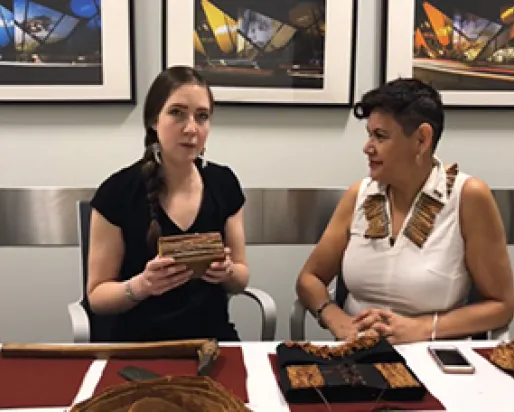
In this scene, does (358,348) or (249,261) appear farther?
(249,261)

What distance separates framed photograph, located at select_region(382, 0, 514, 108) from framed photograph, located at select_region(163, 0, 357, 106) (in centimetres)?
20

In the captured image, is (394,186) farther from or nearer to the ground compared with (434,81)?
nearer to the ground

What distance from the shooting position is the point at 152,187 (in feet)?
5.72

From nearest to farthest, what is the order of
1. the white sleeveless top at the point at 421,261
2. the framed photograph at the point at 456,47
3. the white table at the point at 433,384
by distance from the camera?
the white table at the point at 433,384 < the white sleeveless top at the point at 421,261 < the framed photograph at the point at 456,47

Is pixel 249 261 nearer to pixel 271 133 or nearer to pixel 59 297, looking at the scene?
pixel 271 133

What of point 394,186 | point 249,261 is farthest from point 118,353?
point 249,261

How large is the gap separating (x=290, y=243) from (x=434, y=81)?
0.96 m

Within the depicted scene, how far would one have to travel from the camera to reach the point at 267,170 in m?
2.59

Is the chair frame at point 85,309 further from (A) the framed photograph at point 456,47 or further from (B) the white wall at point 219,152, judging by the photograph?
(A) the framed photograph at point 456,47

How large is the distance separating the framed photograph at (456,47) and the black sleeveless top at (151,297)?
124cm

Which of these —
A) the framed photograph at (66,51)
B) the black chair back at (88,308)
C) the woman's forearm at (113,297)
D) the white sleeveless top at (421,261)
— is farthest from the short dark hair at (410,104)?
the framed photograph at (66,51)

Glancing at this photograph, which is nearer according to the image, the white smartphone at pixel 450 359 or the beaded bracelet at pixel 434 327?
the white smartphone at pixel 450 359

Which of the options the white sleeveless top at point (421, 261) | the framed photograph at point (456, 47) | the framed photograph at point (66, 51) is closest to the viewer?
the white sleeveless top at point (421, 261)

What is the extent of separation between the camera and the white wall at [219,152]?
2482 mm
